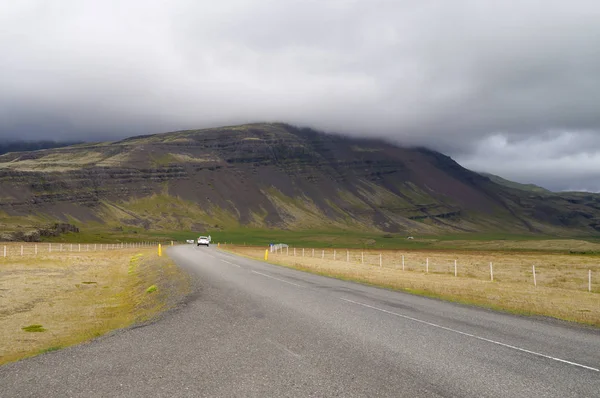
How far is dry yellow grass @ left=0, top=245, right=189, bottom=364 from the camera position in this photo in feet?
48.1

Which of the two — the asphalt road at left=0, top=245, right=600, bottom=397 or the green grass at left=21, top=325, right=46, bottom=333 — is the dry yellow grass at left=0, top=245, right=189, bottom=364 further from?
the asphalt road at left=0, top=245, right=600, bottom=397

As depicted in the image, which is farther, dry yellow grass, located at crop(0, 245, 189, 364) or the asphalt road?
dry yellow grass, located at crop(0, 245, 189, 364)

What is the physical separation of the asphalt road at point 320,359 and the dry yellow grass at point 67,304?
8.30 feet

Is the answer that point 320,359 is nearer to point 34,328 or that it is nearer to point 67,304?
point 34,328

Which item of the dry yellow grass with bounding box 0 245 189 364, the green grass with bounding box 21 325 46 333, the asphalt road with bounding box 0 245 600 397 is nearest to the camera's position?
the asphalt road with bounding box 0 245 600 397

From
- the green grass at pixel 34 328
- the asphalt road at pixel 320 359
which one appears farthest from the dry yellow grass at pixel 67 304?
the asphalt road at pixel 320 359

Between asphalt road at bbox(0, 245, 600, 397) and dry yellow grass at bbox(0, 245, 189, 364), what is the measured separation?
2.53 m

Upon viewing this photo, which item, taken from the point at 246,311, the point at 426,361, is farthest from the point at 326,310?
the point at 426,361

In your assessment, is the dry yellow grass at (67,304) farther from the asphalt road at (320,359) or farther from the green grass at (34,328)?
the asphalt road at (320,359)

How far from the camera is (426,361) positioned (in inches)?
405

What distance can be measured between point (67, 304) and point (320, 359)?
1666 centimetres

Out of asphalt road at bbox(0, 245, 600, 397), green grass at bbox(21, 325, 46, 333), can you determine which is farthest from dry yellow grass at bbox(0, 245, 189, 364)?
asphalt road at bbox(0, 245, 600, 397)

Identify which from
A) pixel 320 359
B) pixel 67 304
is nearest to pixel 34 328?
pixel 67 304

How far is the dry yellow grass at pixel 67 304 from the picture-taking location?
14648 mm
